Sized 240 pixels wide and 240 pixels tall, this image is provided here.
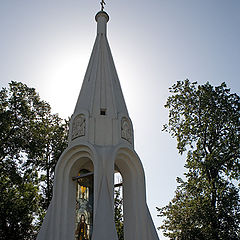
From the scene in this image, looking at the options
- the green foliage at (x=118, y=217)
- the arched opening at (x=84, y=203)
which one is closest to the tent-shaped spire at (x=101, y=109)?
the arched opening at (x=84, y=203)

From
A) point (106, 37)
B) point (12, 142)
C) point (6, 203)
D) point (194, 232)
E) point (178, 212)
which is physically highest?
point (106, 37)

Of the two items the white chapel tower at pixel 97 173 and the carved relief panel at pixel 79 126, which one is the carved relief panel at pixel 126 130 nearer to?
the white chapel tower at pixel 97 173

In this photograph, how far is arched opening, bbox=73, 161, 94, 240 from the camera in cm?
1005

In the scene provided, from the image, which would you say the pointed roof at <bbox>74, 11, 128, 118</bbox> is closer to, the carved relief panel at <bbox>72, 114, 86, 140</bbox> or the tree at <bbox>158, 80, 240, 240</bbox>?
the carved relief panel at <bbox>72, 114, 86, 140</bbox>

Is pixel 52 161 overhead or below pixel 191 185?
overhead

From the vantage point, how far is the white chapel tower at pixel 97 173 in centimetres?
939

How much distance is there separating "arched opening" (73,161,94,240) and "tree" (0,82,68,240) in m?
6.14

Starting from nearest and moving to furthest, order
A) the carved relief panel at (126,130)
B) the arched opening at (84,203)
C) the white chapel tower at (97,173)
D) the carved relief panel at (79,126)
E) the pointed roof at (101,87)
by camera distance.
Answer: the white chapel tower at (97,173) → the arched opening at (84,203) → the carved relief panel at (79,126) → the carved relief panel at (126,130) → the pointed roof at (101,87)

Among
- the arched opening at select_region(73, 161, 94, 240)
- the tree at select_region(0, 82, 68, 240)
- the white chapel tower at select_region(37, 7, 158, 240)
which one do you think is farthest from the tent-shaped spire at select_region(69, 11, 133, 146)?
the tree at select_region(0, 82, 68, 240)

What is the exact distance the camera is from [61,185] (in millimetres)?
10234

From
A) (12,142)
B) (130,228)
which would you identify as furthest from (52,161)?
(130,228)

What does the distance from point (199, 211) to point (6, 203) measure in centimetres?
970

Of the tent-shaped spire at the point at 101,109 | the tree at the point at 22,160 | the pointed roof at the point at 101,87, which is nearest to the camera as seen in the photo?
the tent-shaped spire at the point at 101,109

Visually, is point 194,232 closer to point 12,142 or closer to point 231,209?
point 231,209
